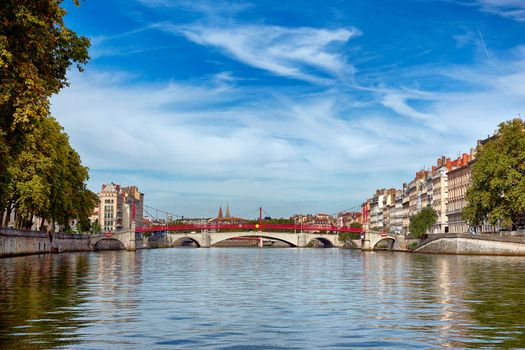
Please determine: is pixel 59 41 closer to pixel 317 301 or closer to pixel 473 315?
pixel 317 301

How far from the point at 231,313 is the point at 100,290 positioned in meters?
10.2

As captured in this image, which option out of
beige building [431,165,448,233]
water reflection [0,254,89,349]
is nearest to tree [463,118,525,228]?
water reflection [0,254,89,349]

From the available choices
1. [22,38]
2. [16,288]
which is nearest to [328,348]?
[22,38]

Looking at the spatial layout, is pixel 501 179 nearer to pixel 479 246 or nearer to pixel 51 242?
pixel 479 246

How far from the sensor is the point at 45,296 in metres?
26.3

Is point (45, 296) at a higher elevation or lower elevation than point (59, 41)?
lower

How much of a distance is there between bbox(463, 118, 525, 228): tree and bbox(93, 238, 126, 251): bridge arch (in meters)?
67.5

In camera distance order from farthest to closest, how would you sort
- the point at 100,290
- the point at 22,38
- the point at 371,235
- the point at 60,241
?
the point at 371,235 → the point at 60,241 → the point at 100,290 → the point at 22,38

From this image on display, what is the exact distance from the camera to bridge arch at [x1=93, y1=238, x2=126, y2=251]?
13627cm

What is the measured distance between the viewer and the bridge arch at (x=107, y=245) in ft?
447

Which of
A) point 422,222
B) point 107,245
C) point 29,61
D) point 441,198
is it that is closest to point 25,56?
point 29,61

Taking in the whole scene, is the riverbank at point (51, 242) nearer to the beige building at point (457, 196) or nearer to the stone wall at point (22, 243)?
the stone wall at point (22, 243)

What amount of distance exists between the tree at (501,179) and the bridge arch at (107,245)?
67.5m

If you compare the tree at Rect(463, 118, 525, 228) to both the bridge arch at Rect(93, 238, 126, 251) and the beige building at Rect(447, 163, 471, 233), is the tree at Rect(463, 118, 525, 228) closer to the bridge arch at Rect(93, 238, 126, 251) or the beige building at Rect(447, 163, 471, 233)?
the beige building at Rect(447, 163, 471, 233)
